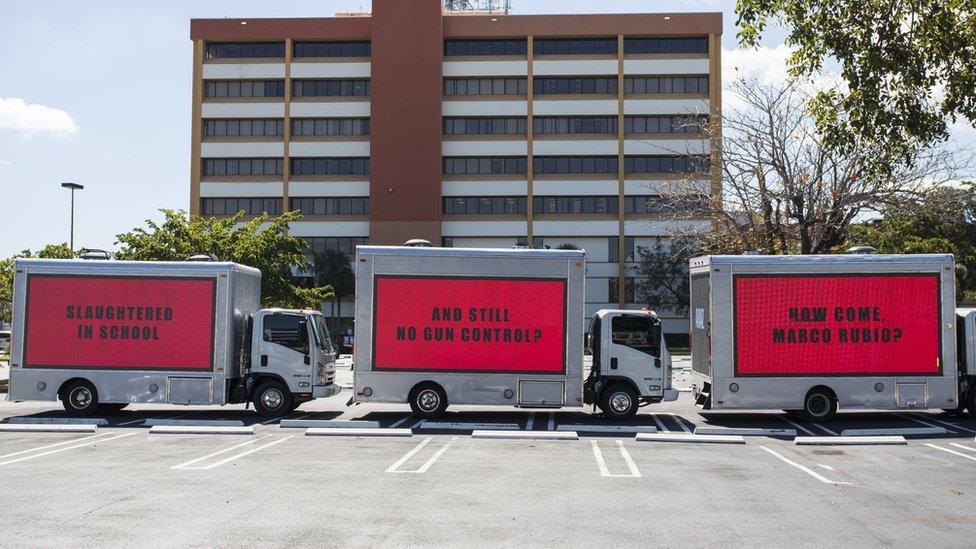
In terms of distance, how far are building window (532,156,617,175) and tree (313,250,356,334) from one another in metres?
17.8

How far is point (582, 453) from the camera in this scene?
14.7m

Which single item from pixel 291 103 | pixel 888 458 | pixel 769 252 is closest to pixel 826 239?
pixel 769 252

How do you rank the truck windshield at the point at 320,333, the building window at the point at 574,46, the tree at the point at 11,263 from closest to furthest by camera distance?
the truck windshield at the point at 320,333 → the tree at the point at 11,263 → the building window at the point at 574,46

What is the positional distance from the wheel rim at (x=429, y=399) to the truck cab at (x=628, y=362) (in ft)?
11.4

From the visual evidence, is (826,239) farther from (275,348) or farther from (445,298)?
(275,348)

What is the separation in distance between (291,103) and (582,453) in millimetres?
63854

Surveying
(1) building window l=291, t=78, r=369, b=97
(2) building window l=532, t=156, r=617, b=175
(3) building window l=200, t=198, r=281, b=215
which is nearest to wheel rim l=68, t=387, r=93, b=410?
(3) building window l=200, t=198, r=281, b=215

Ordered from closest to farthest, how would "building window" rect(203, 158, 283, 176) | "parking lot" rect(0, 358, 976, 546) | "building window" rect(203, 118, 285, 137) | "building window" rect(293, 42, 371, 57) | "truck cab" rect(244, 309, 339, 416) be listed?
"parking lot" rect(0, 358, 976, 546), "truck cab" rect(244, 309, 339, 416), "building window" rect(293, 42, 371, 57), "building window" rect(203, 118, 285, 137), "building window" rect(203, 158, 283, 176)

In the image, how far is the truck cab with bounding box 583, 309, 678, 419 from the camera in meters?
19.1

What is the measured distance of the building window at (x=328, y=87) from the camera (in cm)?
7300

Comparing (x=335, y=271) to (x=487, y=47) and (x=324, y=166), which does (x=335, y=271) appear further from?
(x=487, y=47)

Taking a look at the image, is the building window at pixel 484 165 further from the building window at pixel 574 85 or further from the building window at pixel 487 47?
the building window at pixel 487 47

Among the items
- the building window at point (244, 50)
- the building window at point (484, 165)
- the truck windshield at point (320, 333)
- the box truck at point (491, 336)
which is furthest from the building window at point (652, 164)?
the truck windshield at point (320, 333)

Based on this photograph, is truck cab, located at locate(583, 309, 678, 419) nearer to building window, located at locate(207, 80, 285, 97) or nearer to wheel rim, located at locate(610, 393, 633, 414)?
wheel rim, located at locate(610, 393, 633, 414)
